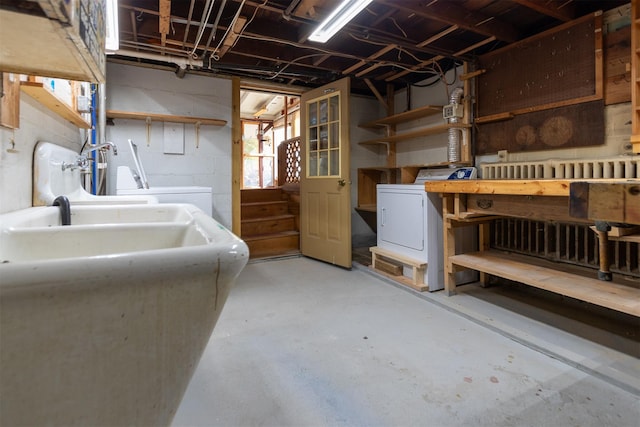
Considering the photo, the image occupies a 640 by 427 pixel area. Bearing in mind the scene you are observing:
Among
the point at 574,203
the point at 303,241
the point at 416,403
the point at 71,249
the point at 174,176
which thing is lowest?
the point at 416,403

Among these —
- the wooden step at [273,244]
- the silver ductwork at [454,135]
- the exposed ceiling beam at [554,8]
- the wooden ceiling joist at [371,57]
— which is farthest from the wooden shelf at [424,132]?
the wooden step at [273,244]

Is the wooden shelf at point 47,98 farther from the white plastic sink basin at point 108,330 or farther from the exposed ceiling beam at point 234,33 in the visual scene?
the exposed ceiling beam at point 234,33

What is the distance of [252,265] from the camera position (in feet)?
12.6

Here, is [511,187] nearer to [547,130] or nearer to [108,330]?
[547,130]

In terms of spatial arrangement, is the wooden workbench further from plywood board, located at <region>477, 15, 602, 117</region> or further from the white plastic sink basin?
plywood board, located at <region>477, 15, 602, 117</region>

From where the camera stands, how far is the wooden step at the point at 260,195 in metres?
5.03

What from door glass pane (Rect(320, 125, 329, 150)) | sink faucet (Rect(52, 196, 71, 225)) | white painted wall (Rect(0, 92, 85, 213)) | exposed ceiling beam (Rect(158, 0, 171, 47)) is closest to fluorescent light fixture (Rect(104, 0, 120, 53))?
exposed ceiling beam (Rect(158, 0, 171, 47))

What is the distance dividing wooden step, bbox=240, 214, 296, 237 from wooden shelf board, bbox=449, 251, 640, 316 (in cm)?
268

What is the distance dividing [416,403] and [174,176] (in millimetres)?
3107

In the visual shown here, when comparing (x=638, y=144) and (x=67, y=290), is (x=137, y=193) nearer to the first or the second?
(x=67, y=290)

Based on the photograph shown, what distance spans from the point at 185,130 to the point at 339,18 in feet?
6.79

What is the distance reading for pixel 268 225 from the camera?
184 inches

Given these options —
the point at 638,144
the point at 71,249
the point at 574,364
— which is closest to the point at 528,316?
the point at 574,364

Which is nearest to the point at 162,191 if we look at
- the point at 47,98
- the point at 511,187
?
the point at 47,98
